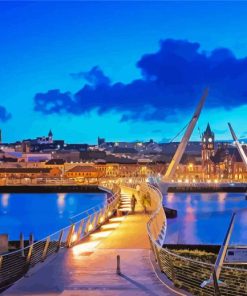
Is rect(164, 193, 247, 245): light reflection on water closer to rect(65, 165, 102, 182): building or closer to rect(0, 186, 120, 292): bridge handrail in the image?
rect(0, 186, 120, 292): bridge handrail

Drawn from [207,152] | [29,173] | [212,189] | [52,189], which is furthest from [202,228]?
[207,152]

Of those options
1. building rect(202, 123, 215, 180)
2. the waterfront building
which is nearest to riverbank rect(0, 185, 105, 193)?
the waterfront building

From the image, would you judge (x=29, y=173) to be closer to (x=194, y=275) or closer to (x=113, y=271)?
(x=113, y=271)

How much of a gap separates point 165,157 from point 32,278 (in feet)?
495

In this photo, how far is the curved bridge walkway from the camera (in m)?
7.81

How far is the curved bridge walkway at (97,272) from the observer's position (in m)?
7.81

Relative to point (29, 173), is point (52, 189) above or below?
below

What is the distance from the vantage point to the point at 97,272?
913 cm

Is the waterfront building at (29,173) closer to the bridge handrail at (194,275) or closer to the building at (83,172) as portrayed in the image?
the building at (83,172)

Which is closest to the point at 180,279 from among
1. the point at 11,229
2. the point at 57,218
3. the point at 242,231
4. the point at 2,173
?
the point at 242,231

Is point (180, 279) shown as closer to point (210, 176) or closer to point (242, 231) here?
point (242, 231)

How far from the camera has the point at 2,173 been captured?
4641 inches

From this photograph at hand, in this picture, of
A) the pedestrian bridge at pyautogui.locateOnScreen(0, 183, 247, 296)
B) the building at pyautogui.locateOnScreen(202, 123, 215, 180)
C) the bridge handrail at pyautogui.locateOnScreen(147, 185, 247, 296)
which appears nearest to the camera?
the bridge handrail at pyautogui.locateOnScreen(147, 185, 247, 296)

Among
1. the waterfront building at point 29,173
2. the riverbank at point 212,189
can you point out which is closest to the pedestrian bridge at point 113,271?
the riverbank at point 212,189
